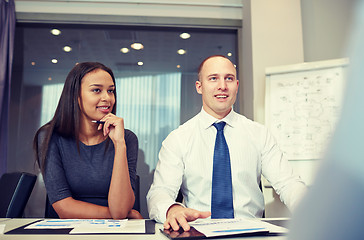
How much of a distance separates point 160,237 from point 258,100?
235 cm

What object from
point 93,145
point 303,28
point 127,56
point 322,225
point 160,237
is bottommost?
point 160,237

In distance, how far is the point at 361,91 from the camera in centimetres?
16

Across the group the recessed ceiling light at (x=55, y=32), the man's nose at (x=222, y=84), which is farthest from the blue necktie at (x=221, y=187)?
the recessed ceiling light at (x=55, y=32)

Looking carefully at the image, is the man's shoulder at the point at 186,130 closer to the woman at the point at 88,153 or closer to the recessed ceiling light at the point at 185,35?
the woman at the point at 88,153

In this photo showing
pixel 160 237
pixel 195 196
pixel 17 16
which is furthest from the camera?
pixel 17 16

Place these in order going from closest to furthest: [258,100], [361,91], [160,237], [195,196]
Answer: [361,91]
[160,237]
[195,196]
[258,100]

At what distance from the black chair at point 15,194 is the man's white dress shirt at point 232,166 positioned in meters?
0.63

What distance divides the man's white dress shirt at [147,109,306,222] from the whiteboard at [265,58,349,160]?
78cm

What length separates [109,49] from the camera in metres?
3.36

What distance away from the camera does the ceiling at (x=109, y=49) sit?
3.27 m

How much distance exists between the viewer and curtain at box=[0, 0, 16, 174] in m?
3.02

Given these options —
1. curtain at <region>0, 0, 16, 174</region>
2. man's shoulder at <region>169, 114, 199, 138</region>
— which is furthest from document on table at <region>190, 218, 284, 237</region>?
curtain at <region>0, 0, 16, 174</region>

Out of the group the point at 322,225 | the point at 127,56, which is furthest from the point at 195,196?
the point at 127,56

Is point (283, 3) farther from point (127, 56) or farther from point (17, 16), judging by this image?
point (17, 16)
